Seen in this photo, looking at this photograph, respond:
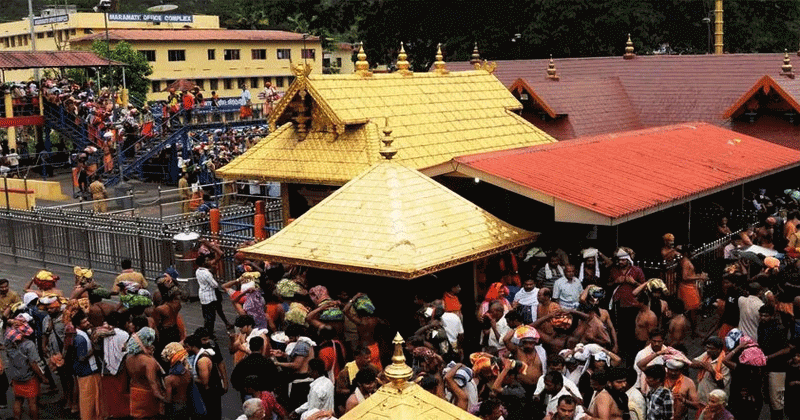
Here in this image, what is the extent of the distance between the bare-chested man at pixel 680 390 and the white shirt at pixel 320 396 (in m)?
3.46

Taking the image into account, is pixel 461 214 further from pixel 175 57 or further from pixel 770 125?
pixel 175 57

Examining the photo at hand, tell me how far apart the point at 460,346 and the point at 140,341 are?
3.95m

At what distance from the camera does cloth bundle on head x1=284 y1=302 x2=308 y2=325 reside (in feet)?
42.7

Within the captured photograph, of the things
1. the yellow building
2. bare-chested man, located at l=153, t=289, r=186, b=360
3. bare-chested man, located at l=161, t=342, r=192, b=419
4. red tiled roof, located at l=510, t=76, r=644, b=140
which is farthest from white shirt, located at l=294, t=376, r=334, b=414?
the yellow building

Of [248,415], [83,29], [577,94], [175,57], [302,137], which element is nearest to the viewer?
[248,415]

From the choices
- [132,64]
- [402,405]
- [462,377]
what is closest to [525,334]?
[462,377]

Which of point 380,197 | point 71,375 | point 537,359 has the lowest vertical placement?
point 71,375

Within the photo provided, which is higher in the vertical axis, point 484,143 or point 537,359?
point 484,143

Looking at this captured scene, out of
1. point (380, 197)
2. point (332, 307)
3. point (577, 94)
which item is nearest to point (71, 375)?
point (332, 307)

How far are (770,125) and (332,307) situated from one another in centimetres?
A: 1891

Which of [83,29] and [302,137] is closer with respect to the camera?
[302,137]

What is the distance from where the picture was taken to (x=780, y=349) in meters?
11.7

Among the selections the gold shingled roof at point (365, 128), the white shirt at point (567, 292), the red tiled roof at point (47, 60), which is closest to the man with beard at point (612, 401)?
the white shirt at point (567, 292)

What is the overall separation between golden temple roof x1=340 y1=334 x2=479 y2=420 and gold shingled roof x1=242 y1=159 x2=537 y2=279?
7.74 meters
